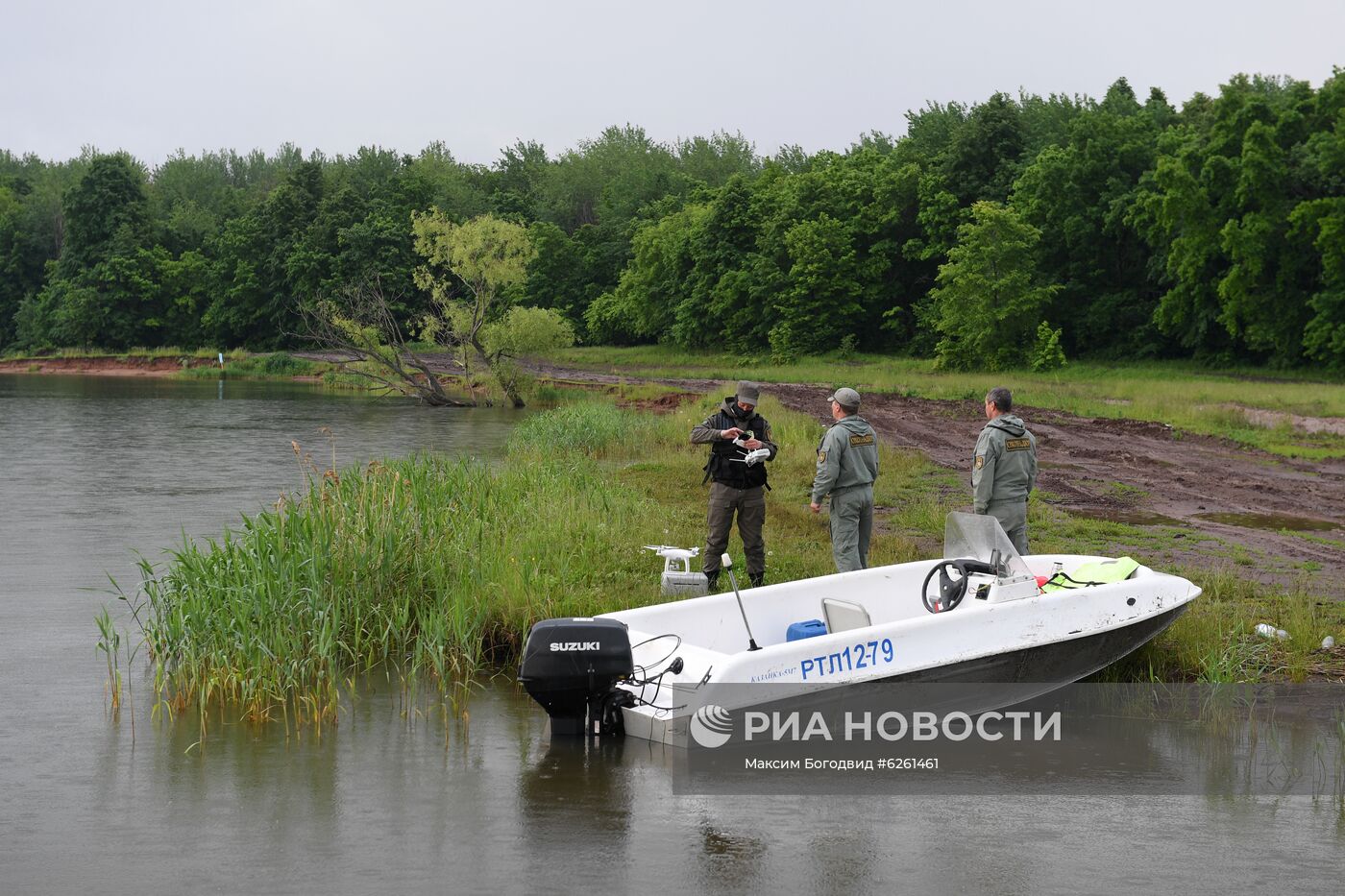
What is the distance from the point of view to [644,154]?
111 metres

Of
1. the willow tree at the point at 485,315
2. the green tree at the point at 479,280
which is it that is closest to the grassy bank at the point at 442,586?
the willow tree at the point at 485,315

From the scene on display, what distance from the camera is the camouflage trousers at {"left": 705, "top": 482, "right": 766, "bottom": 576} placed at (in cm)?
1110

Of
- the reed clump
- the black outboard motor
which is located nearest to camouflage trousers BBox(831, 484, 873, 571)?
the reed clump

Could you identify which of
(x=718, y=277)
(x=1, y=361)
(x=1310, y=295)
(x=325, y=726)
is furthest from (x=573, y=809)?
(x=1, y=361)

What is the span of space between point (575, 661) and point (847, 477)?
12.5 ft

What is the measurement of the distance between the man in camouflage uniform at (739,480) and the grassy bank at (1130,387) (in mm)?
16374

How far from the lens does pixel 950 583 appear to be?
A: 356 inches

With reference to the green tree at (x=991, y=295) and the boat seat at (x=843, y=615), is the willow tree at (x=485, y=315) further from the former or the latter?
the boat seat at (x=843, y=615)

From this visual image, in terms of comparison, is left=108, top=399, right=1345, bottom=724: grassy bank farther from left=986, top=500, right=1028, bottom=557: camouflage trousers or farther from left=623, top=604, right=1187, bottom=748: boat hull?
left=986, top=500, right=1028, bottom=557: camouflage trousers

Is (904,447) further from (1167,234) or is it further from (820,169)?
(820,169)

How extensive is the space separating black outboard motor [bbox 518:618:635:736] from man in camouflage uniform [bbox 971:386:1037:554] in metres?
3.76

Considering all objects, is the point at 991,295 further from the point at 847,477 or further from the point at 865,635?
the point at 865,635

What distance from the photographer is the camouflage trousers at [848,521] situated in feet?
34.4

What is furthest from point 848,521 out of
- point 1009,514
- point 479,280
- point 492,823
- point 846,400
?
point 479,280
